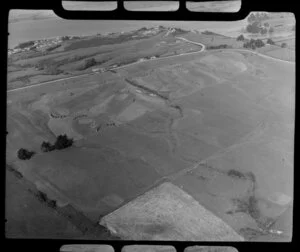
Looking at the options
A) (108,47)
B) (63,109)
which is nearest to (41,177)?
(63,109)

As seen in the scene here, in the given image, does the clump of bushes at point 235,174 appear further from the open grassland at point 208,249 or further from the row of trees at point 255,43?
the row of trees at point 255,43

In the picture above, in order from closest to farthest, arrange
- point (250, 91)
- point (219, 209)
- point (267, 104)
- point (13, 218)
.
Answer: point (13, 218), point (219, 209), point (267, 104), point (250, 91)

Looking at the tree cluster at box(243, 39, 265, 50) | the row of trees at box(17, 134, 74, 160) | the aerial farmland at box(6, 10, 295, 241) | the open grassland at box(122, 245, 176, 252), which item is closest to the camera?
the open grassland at box(122, 245, 176, 252)

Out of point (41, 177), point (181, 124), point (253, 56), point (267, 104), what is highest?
point (253, 56)

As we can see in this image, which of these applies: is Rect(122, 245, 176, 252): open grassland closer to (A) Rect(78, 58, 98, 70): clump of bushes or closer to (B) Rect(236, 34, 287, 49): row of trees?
(A) Rect(78, 58, 98, 70): clump of bushes

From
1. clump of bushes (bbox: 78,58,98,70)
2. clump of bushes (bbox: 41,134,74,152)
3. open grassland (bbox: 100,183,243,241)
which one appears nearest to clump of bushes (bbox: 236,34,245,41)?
clump of bushes (bbox: 78,58,98,70)

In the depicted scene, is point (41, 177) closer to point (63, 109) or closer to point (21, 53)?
point (63, 109)
